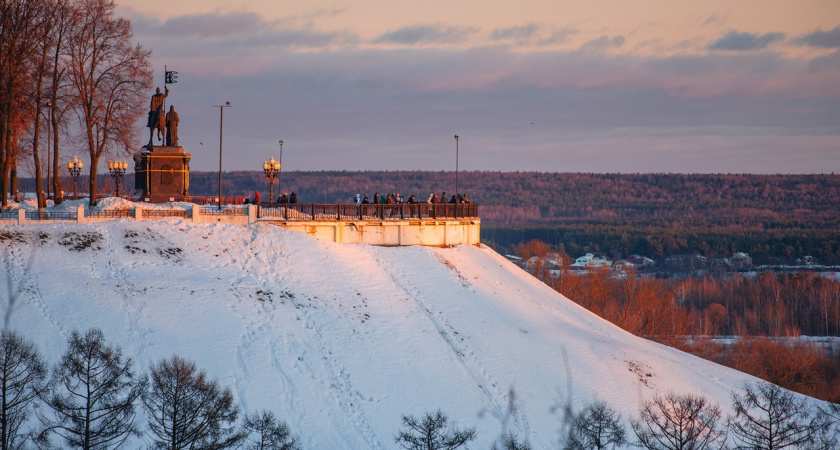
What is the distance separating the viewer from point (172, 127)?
4688cm

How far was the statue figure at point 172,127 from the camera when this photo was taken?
46844mm

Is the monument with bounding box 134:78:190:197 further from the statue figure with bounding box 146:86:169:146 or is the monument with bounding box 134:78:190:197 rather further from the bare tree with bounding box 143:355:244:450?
the bare tree with bounding box 143:355:244:450

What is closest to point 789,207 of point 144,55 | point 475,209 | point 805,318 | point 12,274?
point 805,318

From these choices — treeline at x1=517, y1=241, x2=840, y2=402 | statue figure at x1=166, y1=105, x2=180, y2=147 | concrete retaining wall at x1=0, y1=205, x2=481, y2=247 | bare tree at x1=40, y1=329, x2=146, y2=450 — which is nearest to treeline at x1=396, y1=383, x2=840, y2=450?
bare tree at x1=40, y1=329, x2=146, y2=450

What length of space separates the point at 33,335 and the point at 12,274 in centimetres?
482

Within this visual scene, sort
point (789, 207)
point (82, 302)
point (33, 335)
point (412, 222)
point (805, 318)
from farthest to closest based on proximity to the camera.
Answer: point (789, 207), point (805, 318), point (412, 222), point (82, 302), point (33, 335)

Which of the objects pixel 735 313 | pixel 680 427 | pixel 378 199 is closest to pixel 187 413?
pixel 680 427

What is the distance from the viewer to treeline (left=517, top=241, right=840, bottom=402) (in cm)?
5734

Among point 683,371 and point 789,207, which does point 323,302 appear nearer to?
point 683,371

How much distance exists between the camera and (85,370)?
22.3 metres

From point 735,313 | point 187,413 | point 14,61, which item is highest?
point 14,61

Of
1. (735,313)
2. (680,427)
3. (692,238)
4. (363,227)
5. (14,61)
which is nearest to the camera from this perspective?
(680,427)

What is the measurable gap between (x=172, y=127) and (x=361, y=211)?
12.2 meters

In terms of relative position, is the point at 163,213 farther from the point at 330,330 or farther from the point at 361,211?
the point at 330,330
